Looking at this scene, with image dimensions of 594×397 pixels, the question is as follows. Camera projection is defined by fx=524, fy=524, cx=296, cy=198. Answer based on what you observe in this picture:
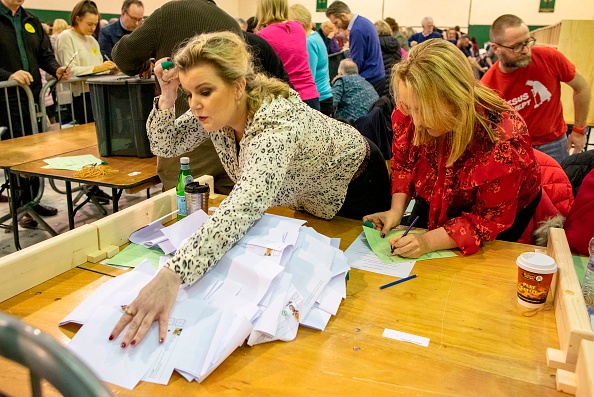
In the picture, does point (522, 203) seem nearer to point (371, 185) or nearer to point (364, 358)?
point (371, 185)

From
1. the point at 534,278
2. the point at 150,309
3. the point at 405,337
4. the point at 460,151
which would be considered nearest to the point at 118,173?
the point at 150,309

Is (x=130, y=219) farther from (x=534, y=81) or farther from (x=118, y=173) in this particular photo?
(x=534, y=81)

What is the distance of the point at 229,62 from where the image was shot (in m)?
1.47

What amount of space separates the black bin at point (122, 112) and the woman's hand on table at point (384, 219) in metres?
1.38

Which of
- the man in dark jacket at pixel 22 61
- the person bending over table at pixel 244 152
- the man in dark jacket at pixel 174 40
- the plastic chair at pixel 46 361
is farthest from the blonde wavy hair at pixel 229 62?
the man in dark jacket at pixel 22 61

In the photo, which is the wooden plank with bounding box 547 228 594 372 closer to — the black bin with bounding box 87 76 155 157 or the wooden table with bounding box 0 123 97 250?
the black bin with bounding box 87 76 155 157

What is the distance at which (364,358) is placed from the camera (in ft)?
3.58

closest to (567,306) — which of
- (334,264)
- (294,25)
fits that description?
(334,264)

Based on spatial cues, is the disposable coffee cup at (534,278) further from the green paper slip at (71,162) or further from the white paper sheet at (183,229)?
the green paper slip at (71,162)

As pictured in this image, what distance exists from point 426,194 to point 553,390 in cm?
88

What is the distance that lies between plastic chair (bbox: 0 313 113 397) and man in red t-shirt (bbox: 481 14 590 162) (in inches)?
117

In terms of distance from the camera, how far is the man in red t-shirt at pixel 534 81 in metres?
2.92

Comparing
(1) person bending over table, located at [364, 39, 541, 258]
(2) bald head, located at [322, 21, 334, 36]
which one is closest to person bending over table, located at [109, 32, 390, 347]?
(1) person bending over table, located at [364, 39, 541, 258]

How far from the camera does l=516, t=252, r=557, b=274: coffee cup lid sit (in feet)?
4.16
